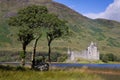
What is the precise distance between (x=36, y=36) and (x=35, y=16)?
656cm

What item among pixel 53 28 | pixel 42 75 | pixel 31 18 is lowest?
pixel 42 75

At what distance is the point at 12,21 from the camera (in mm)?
93500

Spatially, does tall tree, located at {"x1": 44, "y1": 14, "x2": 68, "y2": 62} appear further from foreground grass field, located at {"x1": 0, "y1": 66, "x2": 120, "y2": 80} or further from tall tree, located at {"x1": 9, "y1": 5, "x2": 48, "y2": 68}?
foreground grass field, located at {"x1": 0, "y1": 66, "x2": 120, "y2": 80}

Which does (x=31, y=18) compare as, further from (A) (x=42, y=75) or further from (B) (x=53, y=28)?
(A) (x=42, y=75)

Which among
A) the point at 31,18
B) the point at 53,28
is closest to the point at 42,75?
the point at 31,18

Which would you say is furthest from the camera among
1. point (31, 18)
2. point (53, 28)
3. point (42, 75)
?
point (53, 28)

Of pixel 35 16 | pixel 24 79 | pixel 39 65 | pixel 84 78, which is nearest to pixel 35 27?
pixel 35 16

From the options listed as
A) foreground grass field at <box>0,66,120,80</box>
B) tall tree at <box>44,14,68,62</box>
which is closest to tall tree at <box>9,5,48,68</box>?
tall tree at <box>44,14,68,62</box>

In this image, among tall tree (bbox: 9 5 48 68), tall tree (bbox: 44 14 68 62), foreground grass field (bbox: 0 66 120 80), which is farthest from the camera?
tall tree (bbox: 44 14 68 62)

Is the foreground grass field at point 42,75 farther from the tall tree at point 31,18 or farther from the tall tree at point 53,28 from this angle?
the tall tree at point 53,28

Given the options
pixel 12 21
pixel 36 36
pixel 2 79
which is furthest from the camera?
pixel 12 21

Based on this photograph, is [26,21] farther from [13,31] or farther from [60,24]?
[60,24]

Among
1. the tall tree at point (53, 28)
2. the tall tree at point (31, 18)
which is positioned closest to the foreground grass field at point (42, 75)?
the tall tree at point (31, 18)

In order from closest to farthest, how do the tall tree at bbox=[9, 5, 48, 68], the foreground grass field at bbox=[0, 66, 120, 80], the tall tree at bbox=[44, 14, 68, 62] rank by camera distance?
the foreground grass field at bbox=[0, 66, 120, 80] < the tall tree at bbox=[9, 5, 48, 68] < the tall tree at bbox=[44, 14, 68, 62]
